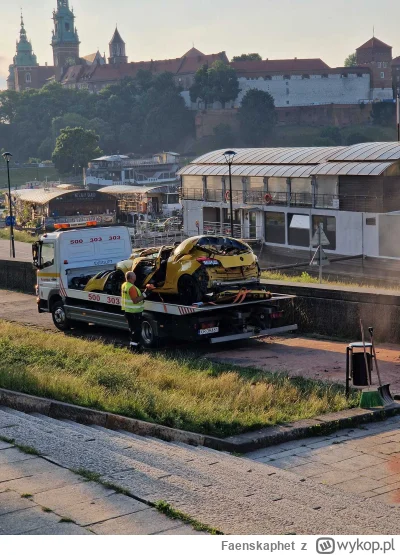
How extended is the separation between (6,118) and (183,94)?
34.1 m

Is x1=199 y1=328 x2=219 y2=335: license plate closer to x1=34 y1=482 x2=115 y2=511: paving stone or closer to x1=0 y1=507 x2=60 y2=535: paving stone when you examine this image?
x1=34 y1=482 x2=115 y2=511: paving stone

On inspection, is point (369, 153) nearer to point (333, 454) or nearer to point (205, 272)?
point (205, 272)

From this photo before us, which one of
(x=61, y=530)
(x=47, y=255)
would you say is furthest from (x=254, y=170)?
(x=61, y=530)

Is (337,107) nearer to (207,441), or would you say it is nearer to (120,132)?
(120,132)

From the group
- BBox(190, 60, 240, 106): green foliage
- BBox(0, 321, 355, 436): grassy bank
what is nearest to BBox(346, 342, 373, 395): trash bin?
BBox(0, 321, 355, 436): grassy bank

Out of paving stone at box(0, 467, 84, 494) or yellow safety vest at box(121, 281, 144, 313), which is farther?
yellow safety vest at box(121, 281, 144, 313)

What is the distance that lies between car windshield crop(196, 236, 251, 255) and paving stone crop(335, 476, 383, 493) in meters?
8.18

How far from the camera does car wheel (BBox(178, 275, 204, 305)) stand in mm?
15664

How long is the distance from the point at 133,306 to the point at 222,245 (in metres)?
1.94

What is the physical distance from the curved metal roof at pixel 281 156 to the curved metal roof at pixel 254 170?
0.62 meters

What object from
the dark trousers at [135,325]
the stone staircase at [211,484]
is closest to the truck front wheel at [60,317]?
the dark trousers at [135,325]

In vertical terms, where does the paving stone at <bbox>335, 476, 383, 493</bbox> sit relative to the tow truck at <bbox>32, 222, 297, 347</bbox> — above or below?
below

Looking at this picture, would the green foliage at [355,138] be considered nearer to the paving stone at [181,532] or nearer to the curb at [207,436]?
the curb at [207,436]

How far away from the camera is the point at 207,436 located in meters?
9.31
